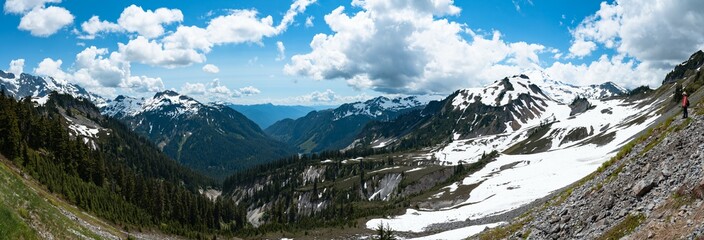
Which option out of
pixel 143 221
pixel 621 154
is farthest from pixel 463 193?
pixel 621 154

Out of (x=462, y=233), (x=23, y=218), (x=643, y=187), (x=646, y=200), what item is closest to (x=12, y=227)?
(x=23, y=218)

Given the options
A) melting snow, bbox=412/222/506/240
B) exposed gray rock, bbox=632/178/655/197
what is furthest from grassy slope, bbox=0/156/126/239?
melting snow, bbox=412/222/506/240

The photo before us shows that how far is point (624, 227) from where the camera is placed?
21.3 meters

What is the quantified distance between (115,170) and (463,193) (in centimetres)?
10408

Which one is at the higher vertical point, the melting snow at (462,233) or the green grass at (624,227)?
the green grass at (624,227)

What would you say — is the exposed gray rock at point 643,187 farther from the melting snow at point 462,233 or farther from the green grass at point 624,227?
the melting snow at point 462,233

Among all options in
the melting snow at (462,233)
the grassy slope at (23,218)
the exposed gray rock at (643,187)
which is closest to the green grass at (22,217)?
the grassy slope at (23,218)

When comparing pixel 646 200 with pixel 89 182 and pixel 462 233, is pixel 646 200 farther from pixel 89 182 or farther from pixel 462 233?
pixel 89 182

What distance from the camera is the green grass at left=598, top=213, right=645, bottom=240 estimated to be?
68.4 ft

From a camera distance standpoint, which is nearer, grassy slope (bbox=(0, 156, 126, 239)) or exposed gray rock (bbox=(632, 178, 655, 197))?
exposed gray rock (bbox=(632, 178, 655, 197))

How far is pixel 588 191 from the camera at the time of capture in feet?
101

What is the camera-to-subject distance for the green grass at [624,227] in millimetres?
20859

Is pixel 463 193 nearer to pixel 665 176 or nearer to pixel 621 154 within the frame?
pixel 621 154

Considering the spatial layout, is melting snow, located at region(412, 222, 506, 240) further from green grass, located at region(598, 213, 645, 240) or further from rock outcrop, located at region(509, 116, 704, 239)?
green grass, located at region(598, 213, 645, 240)
